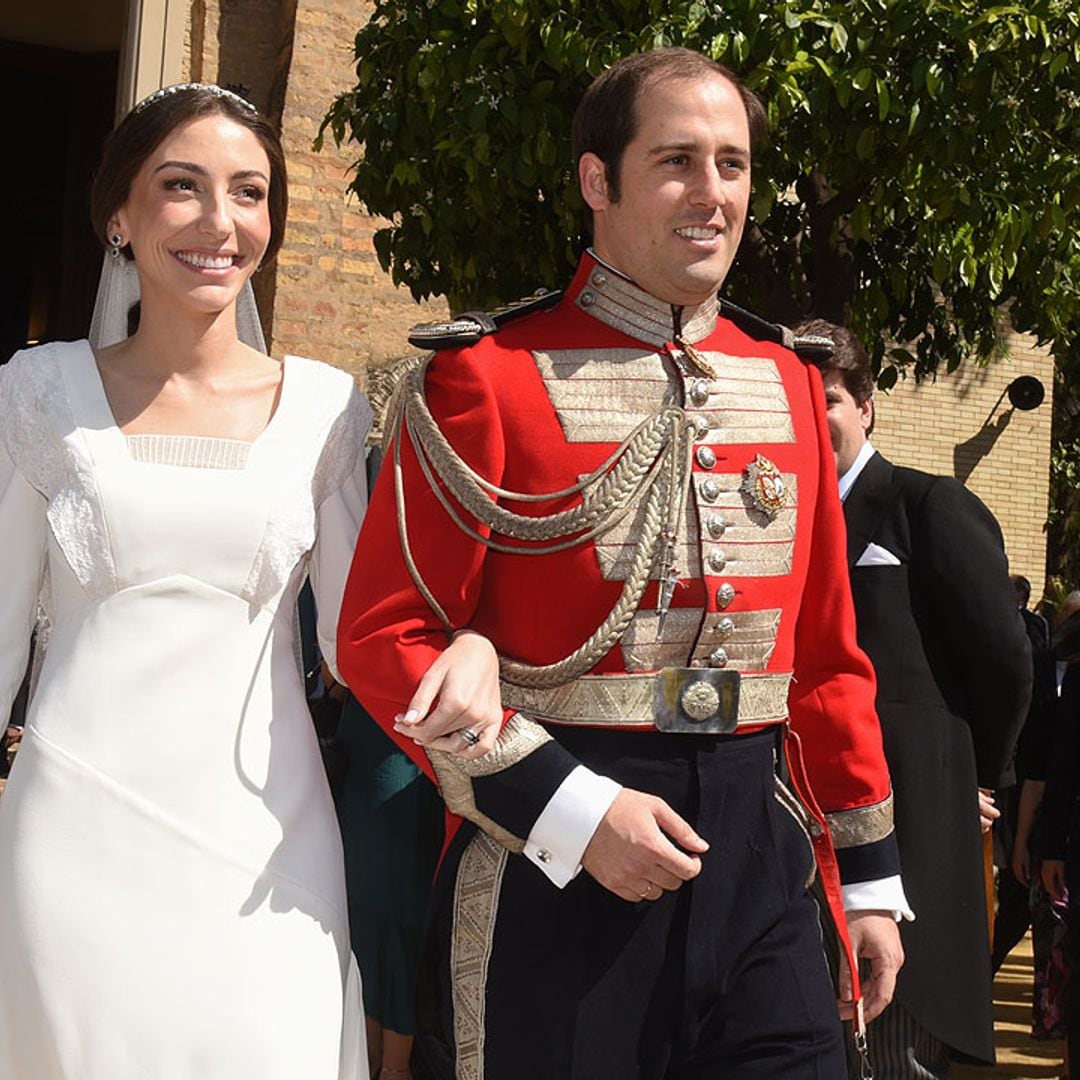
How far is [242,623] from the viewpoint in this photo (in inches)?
113

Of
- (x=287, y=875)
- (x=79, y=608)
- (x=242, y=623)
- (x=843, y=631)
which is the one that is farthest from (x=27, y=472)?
(x=843, y=631)

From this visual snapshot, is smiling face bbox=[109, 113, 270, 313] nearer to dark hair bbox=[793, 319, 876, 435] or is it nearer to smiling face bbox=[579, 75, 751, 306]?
smiling face bbox=[579, 75, 751, 306]

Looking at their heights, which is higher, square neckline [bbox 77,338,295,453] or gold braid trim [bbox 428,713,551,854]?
square neckline [bbox 77,338,295,453]

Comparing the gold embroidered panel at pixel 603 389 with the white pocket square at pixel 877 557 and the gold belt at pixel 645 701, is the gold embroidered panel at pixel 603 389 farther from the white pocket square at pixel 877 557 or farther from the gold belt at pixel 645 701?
the white pocket square at pixel 877 557

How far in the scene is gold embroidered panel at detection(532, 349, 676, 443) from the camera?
2.65 metres

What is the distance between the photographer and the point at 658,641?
2609mm

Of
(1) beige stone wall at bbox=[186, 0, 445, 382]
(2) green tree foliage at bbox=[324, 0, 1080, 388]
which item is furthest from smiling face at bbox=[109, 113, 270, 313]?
(1) beige stone wall at bbox=[186, 0, 445, 382]

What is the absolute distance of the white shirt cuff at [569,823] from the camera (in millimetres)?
2398

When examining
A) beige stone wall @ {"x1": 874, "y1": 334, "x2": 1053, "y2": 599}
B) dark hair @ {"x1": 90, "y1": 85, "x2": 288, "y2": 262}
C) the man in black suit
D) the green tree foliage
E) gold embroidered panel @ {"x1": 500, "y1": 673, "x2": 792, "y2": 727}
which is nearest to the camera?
gold embroidered panel @ {"x1": 500, "y1": 673, "x2": 792, "y2": 727}

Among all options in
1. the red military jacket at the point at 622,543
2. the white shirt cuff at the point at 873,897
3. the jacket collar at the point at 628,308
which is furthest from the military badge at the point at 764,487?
the white shirt cuff at the point at 873,897

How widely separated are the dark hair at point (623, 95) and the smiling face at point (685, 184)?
0.01 metres

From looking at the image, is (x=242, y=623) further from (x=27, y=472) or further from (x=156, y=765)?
(x=27, y=472)

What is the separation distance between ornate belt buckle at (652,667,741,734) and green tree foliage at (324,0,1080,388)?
4.33 meters

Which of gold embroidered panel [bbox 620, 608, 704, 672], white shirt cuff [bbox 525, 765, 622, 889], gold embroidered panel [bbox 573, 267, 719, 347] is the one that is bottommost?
white shirt cuff [bbox 525, 765, 622, 889]
